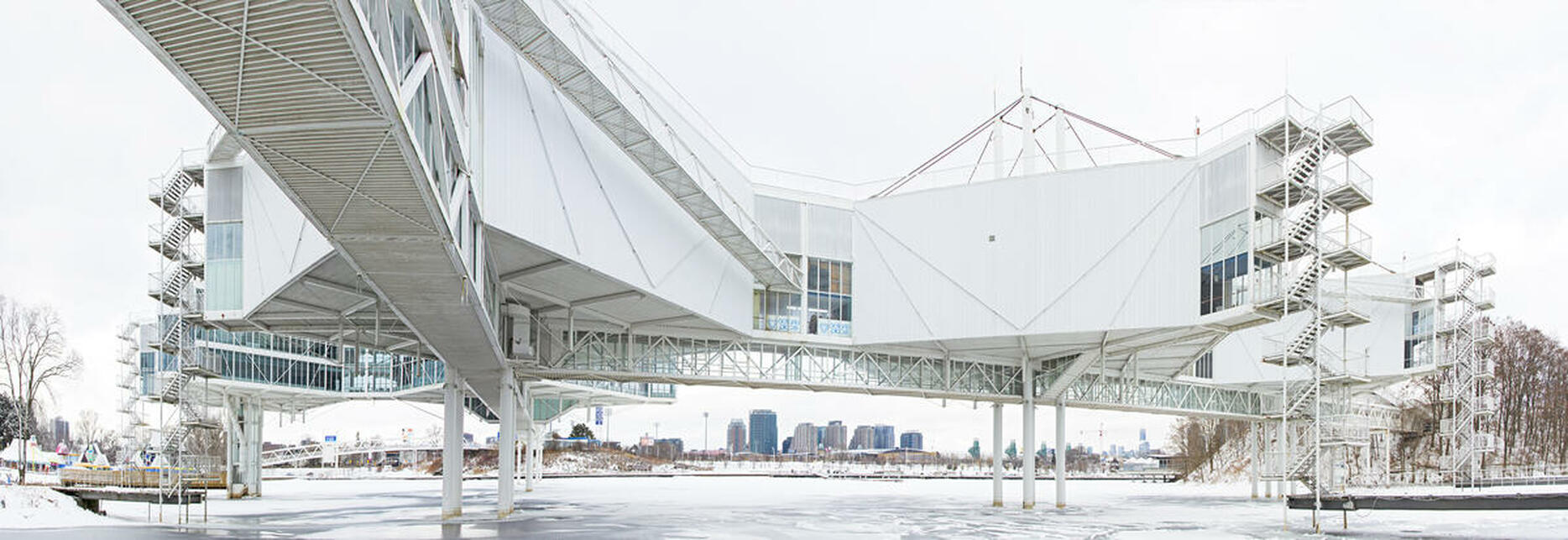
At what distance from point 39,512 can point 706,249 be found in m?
24.5

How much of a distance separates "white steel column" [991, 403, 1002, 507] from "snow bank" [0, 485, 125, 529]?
37907mm

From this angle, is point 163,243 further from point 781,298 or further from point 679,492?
point 679,492

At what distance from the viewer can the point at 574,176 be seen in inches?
1380

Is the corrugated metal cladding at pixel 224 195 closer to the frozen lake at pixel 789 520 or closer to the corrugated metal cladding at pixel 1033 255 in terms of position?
the frozen lake at pixel 789 520

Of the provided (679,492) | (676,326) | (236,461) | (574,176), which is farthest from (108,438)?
(574,176)

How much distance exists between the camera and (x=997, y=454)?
183 ft

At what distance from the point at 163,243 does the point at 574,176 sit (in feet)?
85.6

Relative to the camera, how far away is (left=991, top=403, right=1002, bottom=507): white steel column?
182ft

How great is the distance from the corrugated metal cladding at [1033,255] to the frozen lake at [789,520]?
328 inches

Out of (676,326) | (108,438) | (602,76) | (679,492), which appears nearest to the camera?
(602,76)

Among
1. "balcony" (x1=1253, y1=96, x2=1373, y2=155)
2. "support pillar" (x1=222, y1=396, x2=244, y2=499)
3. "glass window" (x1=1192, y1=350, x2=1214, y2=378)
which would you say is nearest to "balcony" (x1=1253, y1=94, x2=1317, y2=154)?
"balcony" (x1=1253, y1=96, x2=1373, y2=155)

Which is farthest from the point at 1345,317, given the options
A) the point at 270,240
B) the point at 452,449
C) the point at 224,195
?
the point at 224,195

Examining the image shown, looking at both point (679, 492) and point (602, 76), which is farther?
point (679, 492)

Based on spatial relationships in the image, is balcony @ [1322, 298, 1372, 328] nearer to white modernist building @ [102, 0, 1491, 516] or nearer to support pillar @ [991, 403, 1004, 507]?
white modernist building @ [102, 0, 1491, 516]
